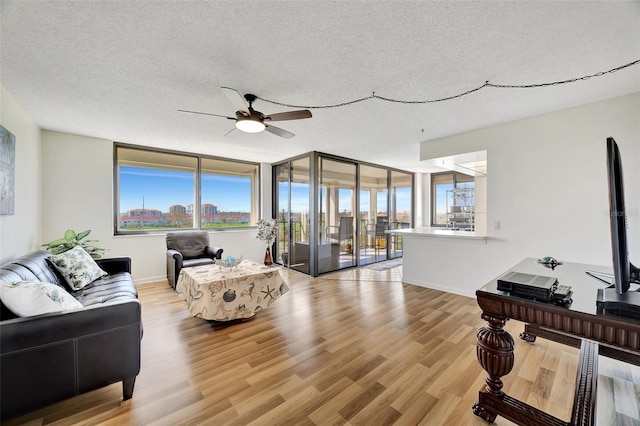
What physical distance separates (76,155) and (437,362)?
5.68 meters

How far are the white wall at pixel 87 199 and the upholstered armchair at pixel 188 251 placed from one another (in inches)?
21.4

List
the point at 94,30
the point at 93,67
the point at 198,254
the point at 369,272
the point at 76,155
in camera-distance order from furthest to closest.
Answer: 1. the point at 369,272
2. the point at 198,254
3. the point at 76,155
4. the point at 93,67
5. the point at 94,30

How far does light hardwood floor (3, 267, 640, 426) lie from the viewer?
160 cm

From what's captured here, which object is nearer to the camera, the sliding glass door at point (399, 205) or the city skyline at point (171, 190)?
the city skyline at point (171, 190)

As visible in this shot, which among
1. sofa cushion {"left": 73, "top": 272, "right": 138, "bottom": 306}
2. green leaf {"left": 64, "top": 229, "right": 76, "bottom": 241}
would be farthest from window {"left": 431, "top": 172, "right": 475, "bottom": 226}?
green leaf {"left": 64, "top": 229, "right": 76, "bottom": 241}

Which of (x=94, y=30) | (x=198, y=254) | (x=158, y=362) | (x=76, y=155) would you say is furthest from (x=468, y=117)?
(x=76, y=155)

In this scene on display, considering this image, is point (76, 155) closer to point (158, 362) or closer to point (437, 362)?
point (158, 362)

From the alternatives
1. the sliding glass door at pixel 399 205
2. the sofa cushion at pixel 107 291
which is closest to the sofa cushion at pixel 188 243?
the sofa cushion at pixel 107 291

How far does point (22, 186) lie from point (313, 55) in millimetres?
3721

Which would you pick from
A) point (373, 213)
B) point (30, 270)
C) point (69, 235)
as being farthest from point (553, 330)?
point (69, 235)

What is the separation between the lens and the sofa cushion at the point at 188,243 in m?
4.47

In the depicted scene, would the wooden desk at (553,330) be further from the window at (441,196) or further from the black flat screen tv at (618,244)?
the window at (441,196)

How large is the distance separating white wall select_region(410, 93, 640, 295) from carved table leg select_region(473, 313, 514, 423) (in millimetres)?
2353

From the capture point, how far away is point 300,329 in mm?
2773
